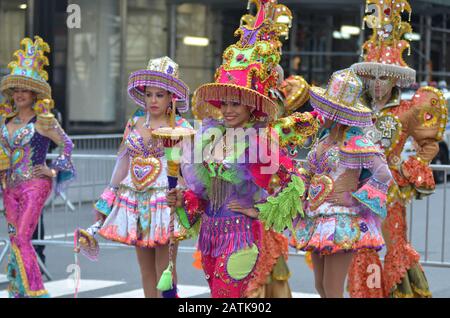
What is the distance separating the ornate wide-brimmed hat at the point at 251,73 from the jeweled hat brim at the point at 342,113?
847mm

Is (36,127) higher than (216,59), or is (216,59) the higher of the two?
(216,59)

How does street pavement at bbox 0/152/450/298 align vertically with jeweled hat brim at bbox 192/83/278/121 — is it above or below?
below

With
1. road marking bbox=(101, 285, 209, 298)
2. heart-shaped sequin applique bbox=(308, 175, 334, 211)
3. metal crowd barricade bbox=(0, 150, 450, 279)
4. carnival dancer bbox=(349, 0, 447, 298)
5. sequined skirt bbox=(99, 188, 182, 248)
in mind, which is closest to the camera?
heart-shaped sequin applique bbox=(308, 175, 334, 211)

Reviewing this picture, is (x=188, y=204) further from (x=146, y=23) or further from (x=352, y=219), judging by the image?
(x=146, y=23)

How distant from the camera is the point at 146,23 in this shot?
24.0m

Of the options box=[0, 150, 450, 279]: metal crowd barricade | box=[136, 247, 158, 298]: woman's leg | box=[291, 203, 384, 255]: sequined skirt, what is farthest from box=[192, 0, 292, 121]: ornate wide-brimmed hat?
box=[0, 150, 450, 279]: metal crowd barricade

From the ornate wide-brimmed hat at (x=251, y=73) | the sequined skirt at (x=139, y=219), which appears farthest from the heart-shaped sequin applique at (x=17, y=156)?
the ornate wide-brimmed hat at (x=251, y=73)

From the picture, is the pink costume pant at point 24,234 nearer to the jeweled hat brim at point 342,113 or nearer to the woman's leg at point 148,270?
the woman's leg at point 148,270

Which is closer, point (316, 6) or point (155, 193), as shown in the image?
point (155, 193)

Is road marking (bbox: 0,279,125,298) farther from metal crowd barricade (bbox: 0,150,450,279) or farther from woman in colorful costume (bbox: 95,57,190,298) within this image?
woman in colorful costume (bbox: 95,57,190,298)

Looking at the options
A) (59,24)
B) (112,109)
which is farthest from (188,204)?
(112,109)

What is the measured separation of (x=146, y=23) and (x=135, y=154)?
16.5 meters

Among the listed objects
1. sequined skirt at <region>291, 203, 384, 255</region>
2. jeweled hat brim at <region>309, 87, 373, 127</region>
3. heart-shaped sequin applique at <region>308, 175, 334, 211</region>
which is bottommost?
sequined skirt at <region>291, 203, 384, 255</region>

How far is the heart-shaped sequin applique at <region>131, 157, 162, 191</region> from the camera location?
783 centimetres
